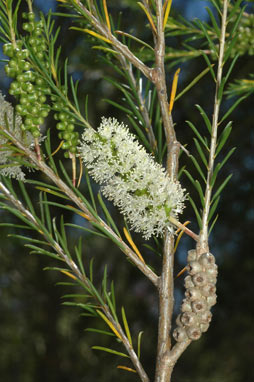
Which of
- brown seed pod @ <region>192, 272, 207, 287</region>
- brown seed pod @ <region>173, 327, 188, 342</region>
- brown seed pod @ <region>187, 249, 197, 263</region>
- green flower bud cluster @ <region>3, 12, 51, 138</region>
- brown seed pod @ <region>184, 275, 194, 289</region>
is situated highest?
green flower bud cluster @ <region>3, 12, 51, 138</region>

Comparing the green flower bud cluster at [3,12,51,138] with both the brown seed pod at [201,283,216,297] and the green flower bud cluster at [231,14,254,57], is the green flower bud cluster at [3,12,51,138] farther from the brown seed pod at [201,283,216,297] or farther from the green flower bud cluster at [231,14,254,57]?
the green flower bud cluster at [231,14,254,57]

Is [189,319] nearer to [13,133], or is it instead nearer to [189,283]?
[189,283]

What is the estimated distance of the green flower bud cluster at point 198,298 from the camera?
242 mm

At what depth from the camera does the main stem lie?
249 millimetres

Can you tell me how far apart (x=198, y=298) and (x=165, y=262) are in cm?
3

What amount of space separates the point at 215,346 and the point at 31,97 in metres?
0.93

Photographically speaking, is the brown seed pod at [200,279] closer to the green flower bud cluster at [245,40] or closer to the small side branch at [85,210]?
the small side branch at [85,210]

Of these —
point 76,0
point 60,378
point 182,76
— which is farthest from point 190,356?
point 76,0

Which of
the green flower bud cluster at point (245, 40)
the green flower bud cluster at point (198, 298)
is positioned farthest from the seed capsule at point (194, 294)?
the green flower bud cluster at point (245, 40)

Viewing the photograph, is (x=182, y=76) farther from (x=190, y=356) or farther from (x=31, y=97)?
(x=31, y=97)

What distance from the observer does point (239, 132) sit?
1.03 metres

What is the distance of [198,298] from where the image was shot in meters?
0.24

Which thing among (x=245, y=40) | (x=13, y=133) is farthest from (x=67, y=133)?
(x=245, y=40)

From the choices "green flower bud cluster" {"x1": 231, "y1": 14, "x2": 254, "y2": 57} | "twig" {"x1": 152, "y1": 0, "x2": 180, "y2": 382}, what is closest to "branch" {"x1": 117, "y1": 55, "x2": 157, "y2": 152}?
"twig" {"x1": 152, "y1": 0, "x2": 180, "y2": 382}
